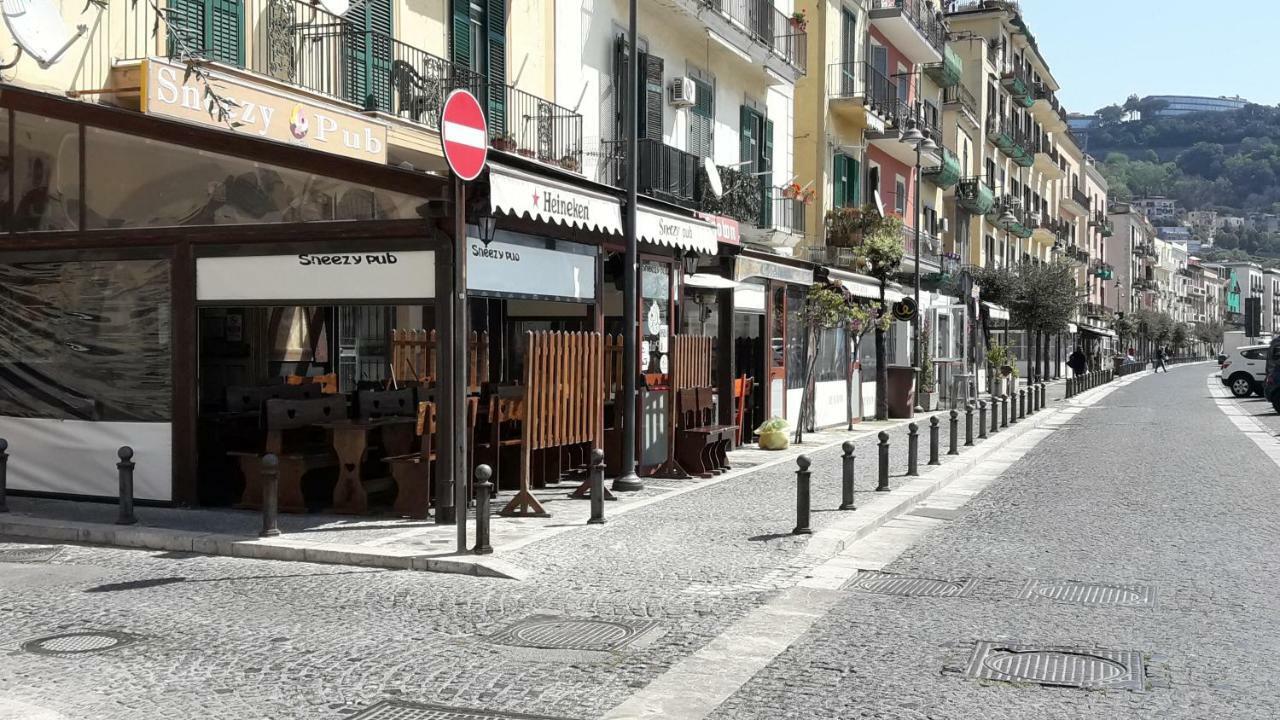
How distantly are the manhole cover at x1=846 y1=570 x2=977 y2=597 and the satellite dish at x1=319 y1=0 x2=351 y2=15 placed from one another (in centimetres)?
883

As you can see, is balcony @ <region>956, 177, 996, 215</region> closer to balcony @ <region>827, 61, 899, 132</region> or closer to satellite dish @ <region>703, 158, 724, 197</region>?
balcony @ <region>827, 61, 899, 132</region>

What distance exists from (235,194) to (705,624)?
6.46 meters

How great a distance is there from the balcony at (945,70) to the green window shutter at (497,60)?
25.4 metres

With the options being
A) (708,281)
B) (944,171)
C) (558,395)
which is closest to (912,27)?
(944,171)

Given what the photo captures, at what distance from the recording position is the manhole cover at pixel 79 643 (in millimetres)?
6492

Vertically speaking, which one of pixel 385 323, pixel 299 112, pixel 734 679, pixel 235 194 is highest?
pixel 299 112

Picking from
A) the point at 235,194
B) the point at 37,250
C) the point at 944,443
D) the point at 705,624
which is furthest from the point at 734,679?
the point at 944,443

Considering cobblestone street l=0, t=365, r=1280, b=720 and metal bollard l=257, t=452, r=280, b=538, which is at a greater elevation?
metal bollard l=257, t=452, r=280, b=538

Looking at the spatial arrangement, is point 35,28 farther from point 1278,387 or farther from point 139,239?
point 1278,387

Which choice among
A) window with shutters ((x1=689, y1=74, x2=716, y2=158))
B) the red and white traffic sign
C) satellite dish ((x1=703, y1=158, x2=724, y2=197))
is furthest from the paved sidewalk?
window with shutters ((x1=689, y1=74, x2=716, y2=158))

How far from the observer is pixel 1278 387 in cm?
3138

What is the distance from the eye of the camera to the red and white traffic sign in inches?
338

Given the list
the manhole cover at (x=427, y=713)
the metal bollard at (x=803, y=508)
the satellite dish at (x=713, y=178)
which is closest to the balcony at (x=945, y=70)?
the satellite dish at (x=713, y=178)

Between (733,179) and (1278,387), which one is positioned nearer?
(733,179)
